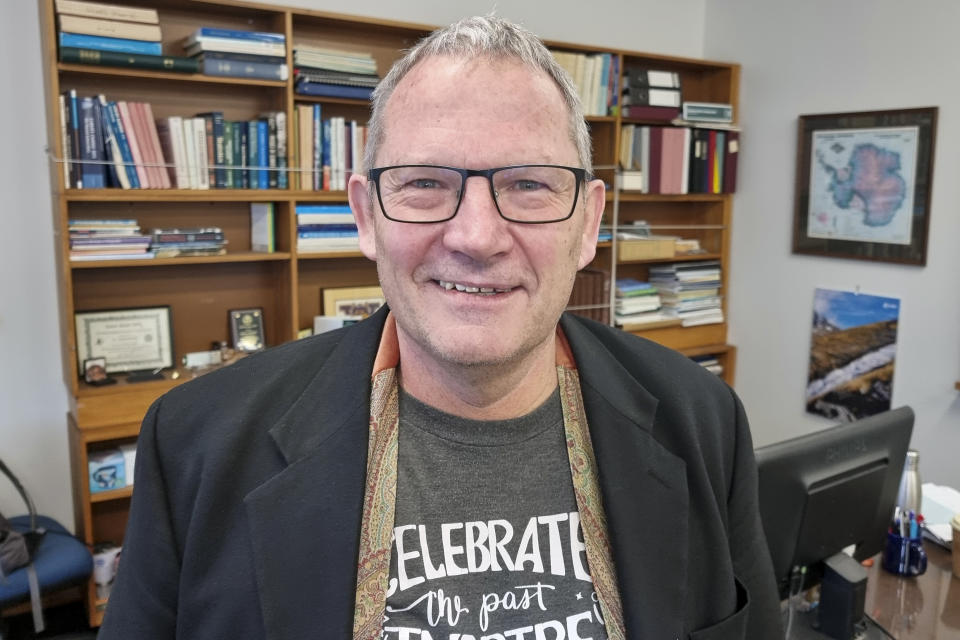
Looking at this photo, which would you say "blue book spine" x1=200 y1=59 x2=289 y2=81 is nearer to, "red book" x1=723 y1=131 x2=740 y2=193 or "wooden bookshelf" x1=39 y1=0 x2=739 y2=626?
"wooden bookshelf" x1=39 y1=0 x2=739 y2=626

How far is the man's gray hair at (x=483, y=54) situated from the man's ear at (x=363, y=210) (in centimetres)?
3

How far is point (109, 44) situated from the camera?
8.79 feet

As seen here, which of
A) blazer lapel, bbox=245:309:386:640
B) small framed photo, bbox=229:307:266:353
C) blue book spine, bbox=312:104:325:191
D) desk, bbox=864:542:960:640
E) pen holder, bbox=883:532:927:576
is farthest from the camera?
small framed photo, bbox=229:307:266:353

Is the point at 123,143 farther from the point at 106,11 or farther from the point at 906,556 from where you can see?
the point at 906,556

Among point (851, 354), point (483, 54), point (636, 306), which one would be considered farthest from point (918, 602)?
point (636, 306)

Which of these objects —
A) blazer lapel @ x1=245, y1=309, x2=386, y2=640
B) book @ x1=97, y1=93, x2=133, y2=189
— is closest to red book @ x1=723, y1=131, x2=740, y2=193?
book @ x1=97, y1=93, x2=133, y2=189

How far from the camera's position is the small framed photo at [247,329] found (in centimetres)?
327

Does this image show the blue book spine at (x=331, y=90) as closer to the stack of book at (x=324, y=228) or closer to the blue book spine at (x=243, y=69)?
the blue book spine at (x=243, y=69)

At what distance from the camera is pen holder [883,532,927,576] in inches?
71.1

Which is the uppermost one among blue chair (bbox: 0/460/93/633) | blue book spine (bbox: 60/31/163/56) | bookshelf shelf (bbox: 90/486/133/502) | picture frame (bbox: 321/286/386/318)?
blue book spine (bbox: 60/31/163/56)

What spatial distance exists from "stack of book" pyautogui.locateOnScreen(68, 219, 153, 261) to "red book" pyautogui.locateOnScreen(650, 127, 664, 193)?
2.45 meters

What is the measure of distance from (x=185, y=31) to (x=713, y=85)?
110 inches

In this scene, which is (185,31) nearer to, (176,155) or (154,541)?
(176,155)

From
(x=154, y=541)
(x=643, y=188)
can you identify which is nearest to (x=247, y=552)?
(x=154, y=541)
